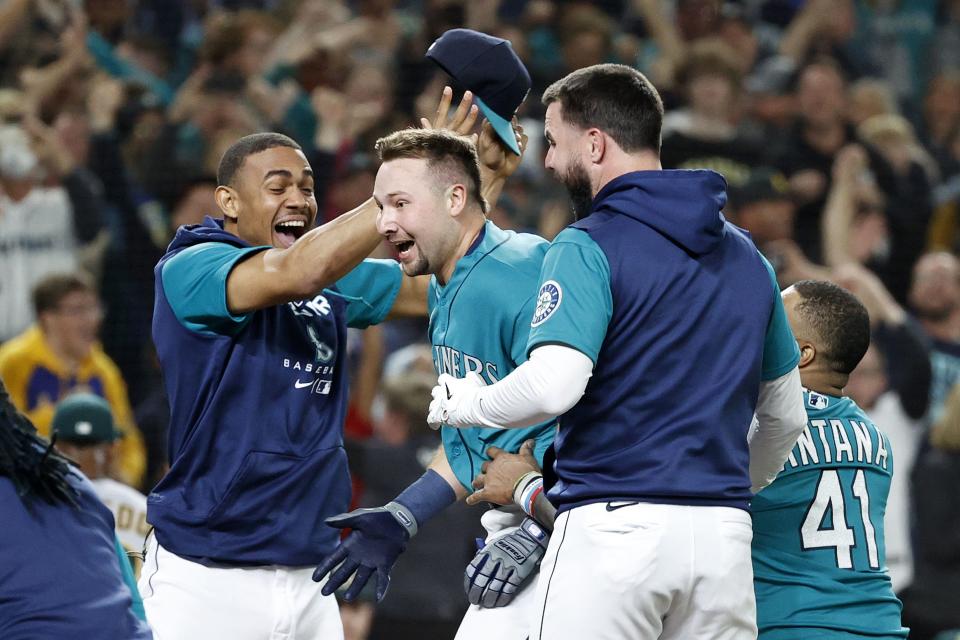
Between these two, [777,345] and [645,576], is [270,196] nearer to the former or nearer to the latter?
[777,345]

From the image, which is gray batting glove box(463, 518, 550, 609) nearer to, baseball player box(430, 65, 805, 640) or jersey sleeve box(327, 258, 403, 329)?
baseball player box(430, 65, 805, 640)

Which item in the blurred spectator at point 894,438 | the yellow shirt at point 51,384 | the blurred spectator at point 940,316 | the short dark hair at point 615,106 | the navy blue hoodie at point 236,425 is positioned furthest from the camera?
the blurred spectator at point 940,316

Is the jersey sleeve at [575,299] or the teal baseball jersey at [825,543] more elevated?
the jersey sleeve at [575,299]

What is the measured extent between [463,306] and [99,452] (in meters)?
2.75

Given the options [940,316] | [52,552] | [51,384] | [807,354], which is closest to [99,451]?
[51,384]

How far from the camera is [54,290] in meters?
6.96

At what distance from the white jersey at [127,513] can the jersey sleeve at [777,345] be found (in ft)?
10.2

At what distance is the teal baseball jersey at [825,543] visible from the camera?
3.33m

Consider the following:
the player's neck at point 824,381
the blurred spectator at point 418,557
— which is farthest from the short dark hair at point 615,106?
the blurred spectator at point 418,557

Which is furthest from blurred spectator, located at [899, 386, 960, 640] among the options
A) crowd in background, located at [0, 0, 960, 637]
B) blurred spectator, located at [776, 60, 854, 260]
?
blurred spectator, located at [776, 60, 854, 260]

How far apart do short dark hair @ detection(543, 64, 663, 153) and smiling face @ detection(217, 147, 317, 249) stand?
3.32ft

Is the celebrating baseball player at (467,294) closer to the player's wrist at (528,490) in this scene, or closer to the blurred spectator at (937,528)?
the player's wrist at (528,490)

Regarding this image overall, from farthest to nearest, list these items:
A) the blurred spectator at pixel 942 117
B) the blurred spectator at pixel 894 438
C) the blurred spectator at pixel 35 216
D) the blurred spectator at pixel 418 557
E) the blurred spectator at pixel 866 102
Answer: the blurred spectator at pixel 942 117 < the blurred spectator at pixel 866 102 < the blurred spectator at pixel 35 216 < the blurred spectator at pixel 894 438 < the blurred spectator at pixel 418 557

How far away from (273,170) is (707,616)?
1.71m
